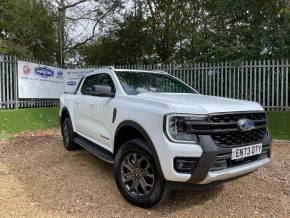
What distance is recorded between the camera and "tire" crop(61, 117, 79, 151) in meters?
7.29

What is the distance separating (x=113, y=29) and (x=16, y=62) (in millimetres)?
8748

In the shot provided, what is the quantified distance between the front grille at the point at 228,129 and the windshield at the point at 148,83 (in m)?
1.53

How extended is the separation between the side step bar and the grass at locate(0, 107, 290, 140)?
12.7 ft

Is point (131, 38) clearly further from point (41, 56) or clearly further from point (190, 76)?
point (190, 76)

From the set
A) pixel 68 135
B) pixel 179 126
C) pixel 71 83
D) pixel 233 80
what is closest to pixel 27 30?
pixel 71 83

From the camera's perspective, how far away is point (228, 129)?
3992 mm

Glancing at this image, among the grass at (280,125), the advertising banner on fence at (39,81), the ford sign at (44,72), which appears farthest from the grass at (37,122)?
the ford sign at (44,72)

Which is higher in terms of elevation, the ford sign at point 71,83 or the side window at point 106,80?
the ford sign at point 71,83

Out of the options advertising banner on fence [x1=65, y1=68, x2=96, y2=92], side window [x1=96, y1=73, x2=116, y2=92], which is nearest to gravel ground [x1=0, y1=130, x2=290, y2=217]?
side window [x1=96, y1=73, x2=116, y2=92]

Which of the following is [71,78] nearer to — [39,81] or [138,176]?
[39,81]

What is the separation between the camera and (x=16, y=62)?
14750 mm

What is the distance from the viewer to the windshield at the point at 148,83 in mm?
5324

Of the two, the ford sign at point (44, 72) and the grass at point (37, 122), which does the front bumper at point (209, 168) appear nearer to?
the grass at point (37, 122)

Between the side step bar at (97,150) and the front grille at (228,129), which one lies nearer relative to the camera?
the front grille at (228,129)
